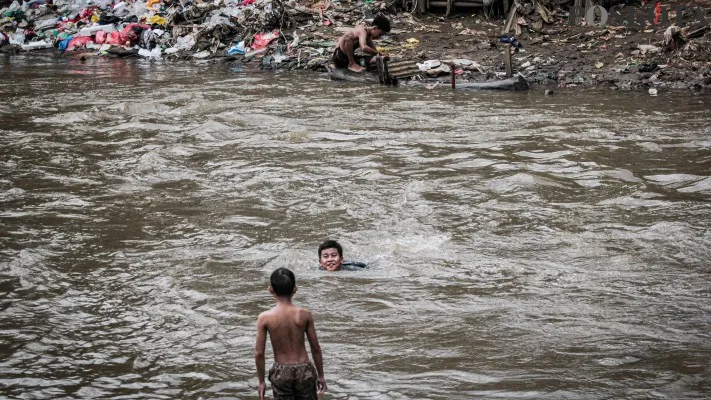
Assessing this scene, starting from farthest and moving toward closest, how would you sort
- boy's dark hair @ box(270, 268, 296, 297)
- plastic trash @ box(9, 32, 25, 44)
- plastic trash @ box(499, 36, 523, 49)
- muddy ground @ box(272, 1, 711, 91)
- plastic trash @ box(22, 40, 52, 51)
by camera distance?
1. plastic trash @ box(9, 32, 25, 44)
2. plastic trash @ box(22, 40, 52, 51)
3. plastic trash @ box(499, 36, 523, 49)
4. muddy ground @ box(272, 1, 711, 91)
5. boy's dark hair @ box(270, 268, 296, 297)

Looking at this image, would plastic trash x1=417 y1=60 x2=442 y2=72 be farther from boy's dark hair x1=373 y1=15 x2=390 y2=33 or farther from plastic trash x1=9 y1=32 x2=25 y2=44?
plastic trash x1=9 y1=32 x2=25 y2=44

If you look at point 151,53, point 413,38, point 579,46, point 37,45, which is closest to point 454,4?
point 413,38

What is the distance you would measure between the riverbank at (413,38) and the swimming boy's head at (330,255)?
→ 9563 mm

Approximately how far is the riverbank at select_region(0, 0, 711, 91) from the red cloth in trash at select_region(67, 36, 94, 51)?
3 cm

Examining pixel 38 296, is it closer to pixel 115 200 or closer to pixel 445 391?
pixel 115 200

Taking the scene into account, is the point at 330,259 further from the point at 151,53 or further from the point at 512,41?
the point at 151,53

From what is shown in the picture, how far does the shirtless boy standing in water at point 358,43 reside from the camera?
15.7 metres

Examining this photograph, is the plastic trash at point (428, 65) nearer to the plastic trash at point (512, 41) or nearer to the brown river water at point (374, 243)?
the plastic trash at point (512, 41)

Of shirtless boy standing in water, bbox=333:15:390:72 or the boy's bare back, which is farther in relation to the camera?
shirtless boy standing in water, bbox=333:15:390:72

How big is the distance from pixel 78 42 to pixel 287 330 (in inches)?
756

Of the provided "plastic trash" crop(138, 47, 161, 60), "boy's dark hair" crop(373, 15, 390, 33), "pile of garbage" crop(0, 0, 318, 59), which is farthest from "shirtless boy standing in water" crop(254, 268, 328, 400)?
"plastic trash" crop(138, 47, 161, 60)

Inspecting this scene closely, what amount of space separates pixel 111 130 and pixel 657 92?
871 centimetres

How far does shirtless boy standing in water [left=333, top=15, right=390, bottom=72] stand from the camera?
1574cm

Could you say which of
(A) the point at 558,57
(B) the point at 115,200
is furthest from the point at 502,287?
(A) the point at 558,57
